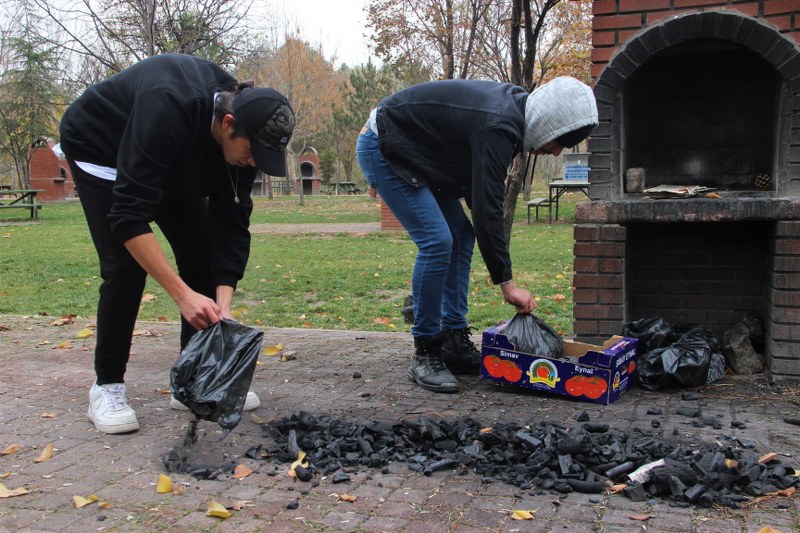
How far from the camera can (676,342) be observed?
425 cm

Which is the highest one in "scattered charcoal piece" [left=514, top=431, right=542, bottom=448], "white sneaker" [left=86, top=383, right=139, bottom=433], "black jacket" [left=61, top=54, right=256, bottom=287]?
"black jacket" [left=61, top=54, right=256, bottom=287]

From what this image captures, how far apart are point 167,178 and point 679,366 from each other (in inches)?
112

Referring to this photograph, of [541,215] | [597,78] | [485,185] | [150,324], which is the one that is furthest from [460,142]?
[541,215]

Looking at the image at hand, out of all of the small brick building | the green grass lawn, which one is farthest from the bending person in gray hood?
the small brick building

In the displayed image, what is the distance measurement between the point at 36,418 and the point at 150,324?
258 cm

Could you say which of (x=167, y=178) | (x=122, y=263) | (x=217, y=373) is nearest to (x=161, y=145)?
(x=167, y=178)

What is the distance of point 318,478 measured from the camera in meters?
2.82

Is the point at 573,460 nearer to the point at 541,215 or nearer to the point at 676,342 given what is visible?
the point at 676,342

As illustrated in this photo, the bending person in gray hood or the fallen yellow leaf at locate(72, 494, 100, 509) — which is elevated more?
the bending person in gray hood

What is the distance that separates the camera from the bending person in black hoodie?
9.72 ft

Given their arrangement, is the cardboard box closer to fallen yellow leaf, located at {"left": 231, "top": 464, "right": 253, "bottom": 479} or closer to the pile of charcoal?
the pile of charcoal

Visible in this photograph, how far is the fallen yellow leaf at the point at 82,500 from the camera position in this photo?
2.57 meters

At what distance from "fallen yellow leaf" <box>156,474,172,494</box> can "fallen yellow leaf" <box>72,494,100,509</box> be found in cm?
21

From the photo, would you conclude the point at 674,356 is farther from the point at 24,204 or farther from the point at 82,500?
the point at 24,204
